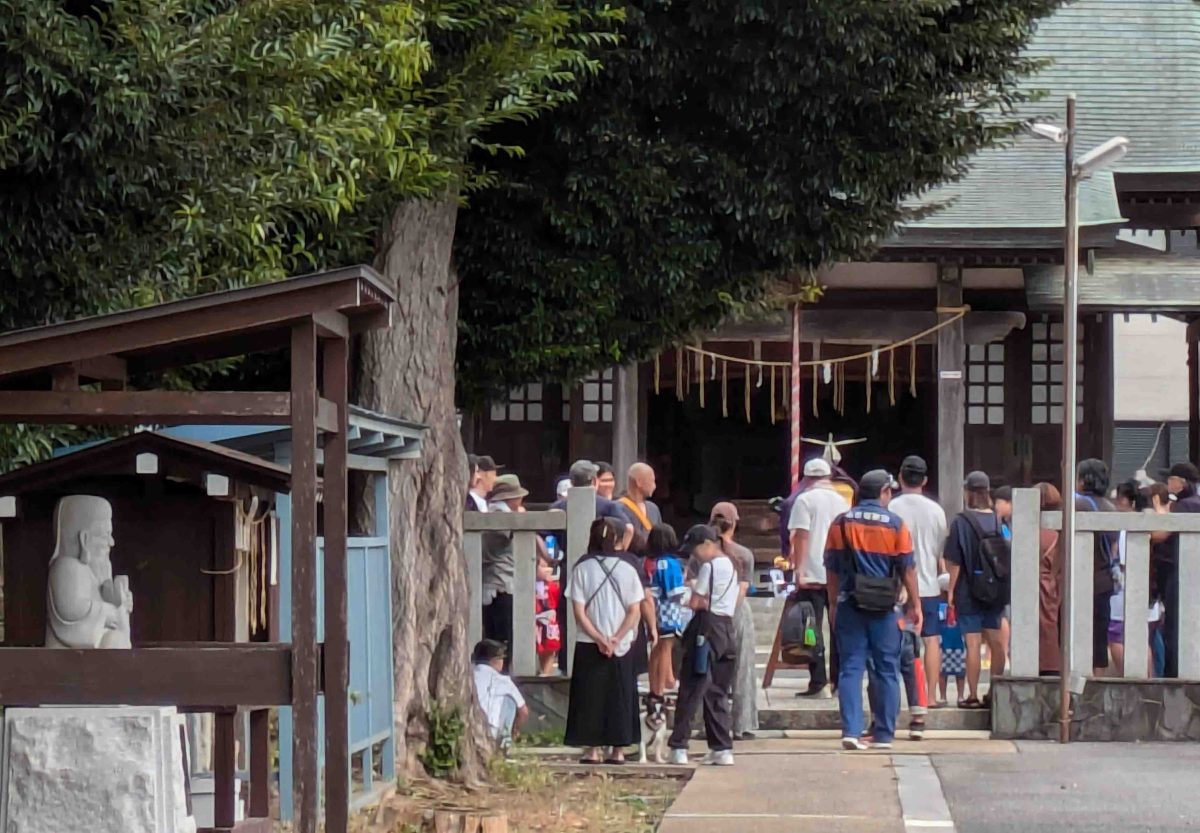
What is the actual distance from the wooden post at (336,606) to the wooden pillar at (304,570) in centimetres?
17

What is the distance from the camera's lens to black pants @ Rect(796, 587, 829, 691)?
1300 centimetres

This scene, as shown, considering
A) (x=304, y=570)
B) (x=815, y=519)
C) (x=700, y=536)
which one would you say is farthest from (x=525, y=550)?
(x=304, y=570)

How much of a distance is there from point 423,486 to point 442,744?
145 centimetres

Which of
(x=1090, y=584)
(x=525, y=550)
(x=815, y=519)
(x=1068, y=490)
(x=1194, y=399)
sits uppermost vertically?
(x=1194, y=399)

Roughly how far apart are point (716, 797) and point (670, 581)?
82.0 inches

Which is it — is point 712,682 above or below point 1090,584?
below

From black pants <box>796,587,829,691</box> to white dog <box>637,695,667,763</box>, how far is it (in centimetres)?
177

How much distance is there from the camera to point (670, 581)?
1163cm

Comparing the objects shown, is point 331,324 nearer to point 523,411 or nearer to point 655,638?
point 655,638

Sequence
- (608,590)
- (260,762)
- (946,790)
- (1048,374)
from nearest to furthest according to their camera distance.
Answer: (260,762) < (946,790) < (608,590) < (1048,374)

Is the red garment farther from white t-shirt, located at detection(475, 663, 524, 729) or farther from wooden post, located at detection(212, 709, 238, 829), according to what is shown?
wooden post, located at detection(212, 709, 238, 829)

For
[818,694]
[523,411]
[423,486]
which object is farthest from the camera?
[523,411]

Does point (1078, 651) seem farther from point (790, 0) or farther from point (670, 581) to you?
point (790, 0)

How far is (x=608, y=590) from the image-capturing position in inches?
424
